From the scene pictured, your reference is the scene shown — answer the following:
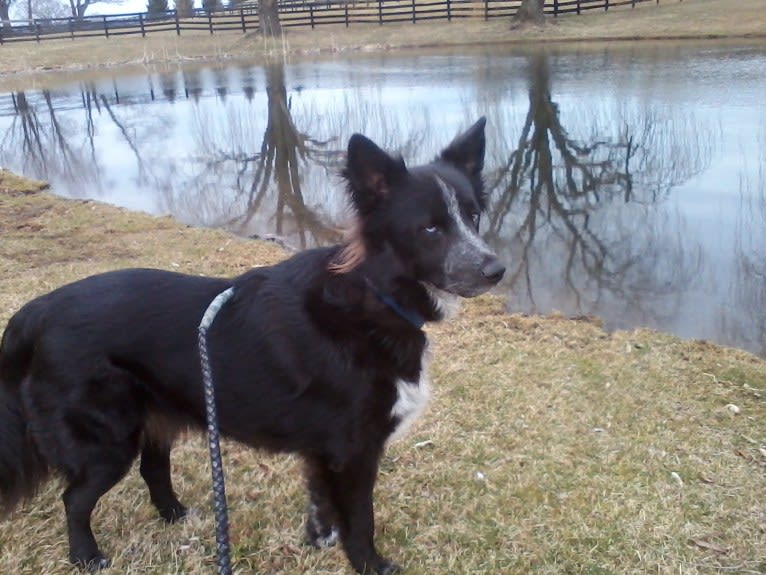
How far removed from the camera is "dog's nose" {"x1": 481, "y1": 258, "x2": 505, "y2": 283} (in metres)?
2.90

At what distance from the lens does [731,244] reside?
849cm

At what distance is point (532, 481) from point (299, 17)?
47.0 meters

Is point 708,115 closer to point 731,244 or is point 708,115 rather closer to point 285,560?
point 731,244

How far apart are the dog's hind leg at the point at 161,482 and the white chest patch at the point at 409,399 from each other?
4.27 ft

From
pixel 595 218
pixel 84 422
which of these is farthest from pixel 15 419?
pixel 595 218

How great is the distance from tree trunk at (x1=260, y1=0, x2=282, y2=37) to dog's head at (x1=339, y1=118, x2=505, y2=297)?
4110 cm

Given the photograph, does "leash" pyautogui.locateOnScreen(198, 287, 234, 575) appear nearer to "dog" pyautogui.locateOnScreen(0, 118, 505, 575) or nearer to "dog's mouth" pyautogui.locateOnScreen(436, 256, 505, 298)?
"dog" pyautogui.locateOnScreen(0, 118, 505, 575)

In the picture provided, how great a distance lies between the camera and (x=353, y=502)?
325 centimetres

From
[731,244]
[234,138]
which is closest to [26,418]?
[731,244]

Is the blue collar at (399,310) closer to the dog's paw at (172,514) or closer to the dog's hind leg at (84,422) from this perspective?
the dog's hind leg at (84,422)

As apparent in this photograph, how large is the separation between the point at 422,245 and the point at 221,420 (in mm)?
1239

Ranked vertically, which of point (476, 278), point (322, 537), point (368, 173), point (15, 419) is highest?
point (368, 173)

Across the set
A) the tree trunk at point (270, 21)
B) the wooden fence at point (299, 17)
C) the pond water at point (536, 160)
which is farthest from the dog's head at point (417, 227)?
the tree trunk at point (270, 21)

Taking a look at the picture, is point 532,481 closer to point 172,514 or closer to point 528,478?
point 528,478
